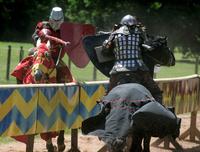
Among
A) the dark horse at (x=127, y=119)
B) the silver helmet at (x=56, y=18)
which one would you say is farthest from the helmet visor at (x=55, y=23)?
the dark horse at (x=127, y=119)

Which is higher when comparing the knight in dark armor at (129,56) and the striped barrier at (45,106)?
the knight in dark armor at (129,56)

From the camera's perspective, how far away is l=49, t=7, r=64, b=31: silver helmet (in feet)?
27.9

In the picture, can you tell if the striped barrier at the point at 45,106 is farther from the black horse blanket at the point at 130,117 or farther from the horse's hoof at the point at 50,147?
the black horse blanket at the point at 130,117

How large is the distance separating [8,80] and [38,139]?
9313 mm

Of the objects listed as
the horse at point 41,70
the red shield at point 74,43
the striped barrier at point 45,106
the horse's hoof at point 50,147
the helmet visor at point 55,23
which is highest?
→ the helmet visor at point 55,23

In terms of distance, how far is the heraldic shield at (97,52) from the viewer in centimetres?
763

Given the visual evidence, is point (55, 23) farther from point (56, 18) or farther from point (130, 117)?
point (130, 117)

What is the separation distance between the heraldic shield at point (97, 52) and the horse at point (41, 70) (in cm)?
63

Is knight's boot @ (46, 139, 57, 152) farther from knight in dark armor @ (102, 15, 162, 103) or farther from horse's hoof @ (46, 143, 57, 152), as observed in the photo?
knight in dark armor @ (102, 15, 162, 103)

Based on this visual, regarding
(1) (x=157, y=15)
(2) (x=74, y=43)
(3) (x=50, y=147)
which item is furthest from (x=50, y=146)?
(1) (x=157, y=15)

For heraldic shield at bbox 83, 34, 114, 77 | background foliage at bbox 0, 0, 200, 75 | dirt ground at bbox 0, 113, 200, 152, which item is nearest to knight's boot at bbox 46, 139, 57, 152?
dirt ground at bbox 0, 113, 200, 152

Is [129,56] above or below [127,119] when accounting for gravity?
above

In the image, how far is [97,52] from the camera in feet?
25.0

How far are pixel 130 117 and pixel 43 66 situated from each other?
80.9 inches
